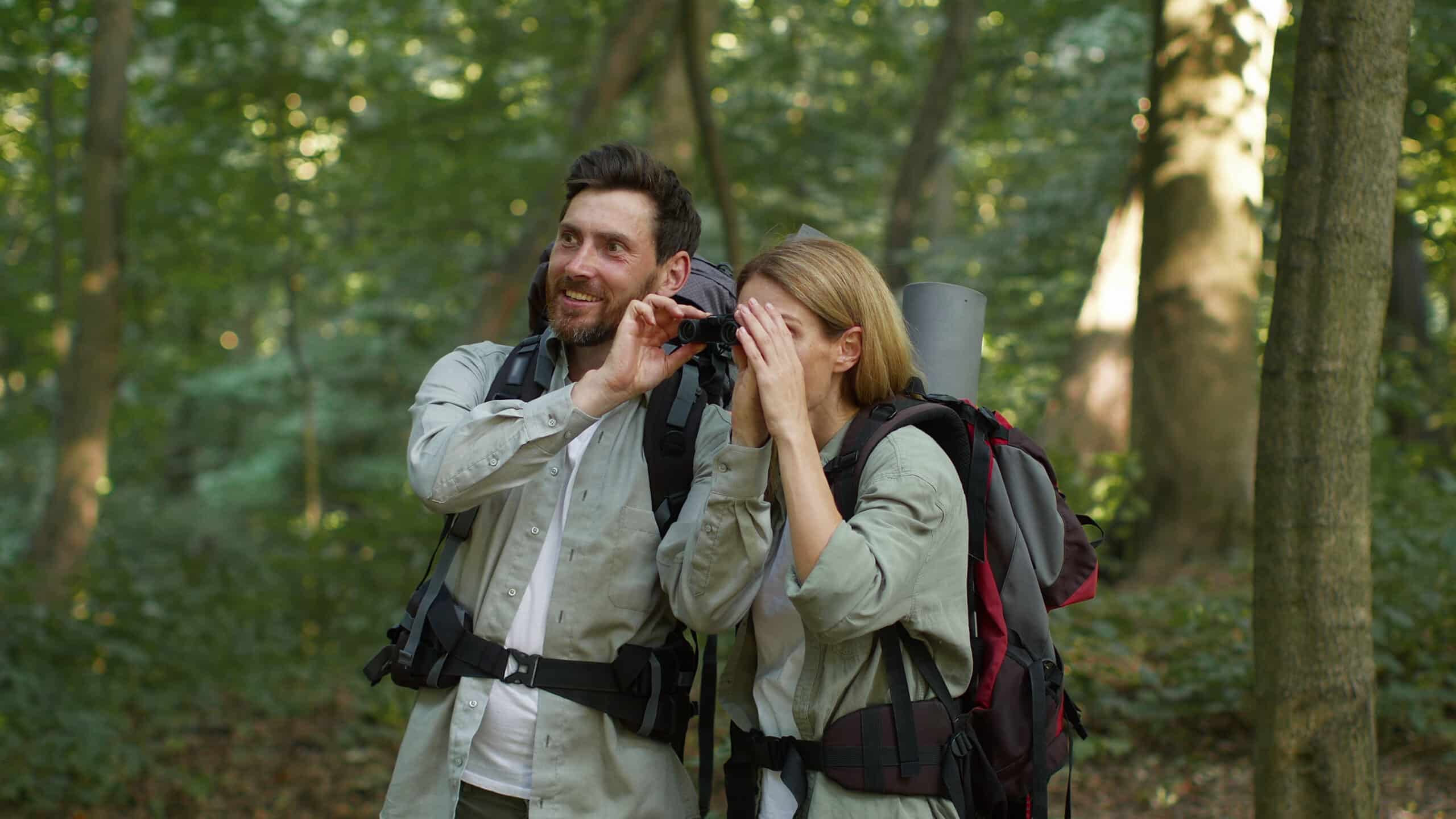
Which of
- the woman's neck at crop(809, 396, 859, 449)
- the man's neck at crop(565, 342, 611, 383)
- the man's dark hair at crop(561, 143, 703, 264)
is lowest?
the woman's neck at crop(809, 396, 859, 449)

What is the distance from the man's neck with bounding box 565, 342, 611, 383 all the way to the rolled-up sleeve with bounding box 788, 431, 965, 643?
79cm

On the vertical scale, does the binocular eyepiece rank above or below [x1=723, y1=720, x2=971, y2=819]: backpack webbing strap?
above

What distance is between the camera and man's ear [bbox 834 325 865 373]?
234cm

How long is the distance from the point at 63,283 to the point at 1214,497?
11.2 meters

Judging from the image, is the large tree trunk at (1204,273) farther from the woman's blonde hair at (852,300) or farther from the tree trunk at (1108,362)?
the woman's blonde hair at (852,300)

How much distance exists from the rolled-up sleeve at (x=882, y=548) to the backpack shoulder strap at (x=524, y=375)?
0.83m

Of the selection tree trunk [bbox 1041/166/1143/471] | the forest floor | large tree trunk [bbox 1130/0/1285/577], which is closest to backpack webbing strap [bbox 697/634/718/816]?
the forest floor

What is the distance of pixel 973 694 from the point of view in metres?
2.31

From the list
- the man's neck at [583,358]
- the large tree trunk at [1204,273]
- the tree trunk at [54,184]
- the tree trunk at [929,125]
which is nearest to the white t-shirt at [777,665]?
the man's neck at [583,358]

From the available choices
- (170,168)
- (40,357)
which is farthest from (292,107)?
(40,357)

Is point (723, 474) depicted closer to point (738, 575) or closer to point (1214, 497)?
point (738, 575)

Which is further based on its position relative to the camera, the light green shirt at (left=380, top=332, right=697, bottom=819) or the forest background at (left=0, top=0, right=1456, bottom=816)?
the forest background at (left=0, top=0, right=1456, bottom=816)

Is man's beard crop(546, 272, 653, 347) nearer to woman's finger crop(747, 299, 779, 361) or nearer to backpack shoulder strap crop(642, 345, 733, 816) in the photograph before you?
backpack shoulder strap crop(642, 345, 733, 816)

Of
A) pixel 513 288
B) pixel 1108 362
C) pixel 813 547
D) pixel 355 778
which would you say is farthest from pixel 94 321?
pixel 813 547
